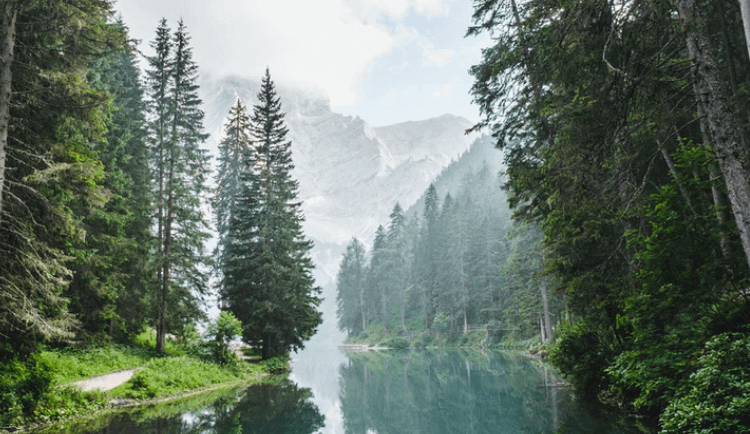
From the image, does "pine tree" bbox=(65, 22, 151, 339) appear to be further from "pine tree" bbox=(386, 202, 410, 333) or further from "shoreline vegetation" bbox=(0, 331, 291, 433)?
"pine tree" bbox=(386, 202, 410, 333)

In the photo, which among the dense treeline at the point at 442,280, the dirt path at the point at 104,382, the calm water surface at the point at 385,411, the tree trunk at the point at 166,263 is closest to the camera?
the calm water surface at the point at 385,411

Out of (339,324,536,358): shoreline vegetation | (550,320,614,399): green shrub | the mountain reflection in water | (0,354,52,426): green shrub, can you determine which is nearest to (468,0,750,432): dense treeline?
(550,320,614,399): green shrub

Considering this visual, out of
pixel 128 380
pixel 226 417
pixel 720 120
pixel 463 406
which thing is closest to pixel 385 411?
pixel 463 406

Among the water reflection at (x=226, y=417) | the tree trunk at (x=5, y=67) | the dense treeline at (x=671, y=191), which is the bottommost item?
the water reflection at (x=226, y=417)

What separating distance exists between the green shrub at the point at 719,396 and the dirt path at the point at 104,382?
46.4ft

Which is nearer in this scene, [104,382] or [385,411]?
[104,382]

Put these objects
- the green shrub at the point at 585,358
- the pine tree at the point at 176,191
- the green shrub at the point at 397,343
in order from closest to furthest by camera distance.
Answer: the green shrub at the point at 585,358
the pine tree at the point at 176,191
the green shrub at the point at 397,343

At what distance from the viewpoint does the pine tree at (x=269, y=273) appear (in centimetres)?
2406

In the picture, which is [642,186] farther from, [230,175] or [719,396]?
[230,175]

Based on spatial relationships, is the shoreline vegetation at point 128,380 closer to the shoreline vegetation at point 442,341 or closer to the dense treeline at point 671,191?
the dense treeline at point 671,191

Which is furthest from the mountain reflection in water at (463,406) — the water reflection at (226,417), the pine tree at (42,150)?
the pine tree at (42,150)

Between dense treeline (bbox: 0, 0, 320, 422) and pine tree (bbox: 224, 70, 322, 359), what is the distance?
13 centimetres

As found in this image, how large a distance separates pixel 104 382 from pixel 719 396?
1611 centimetres

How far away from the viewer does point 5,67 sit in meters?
9.62
